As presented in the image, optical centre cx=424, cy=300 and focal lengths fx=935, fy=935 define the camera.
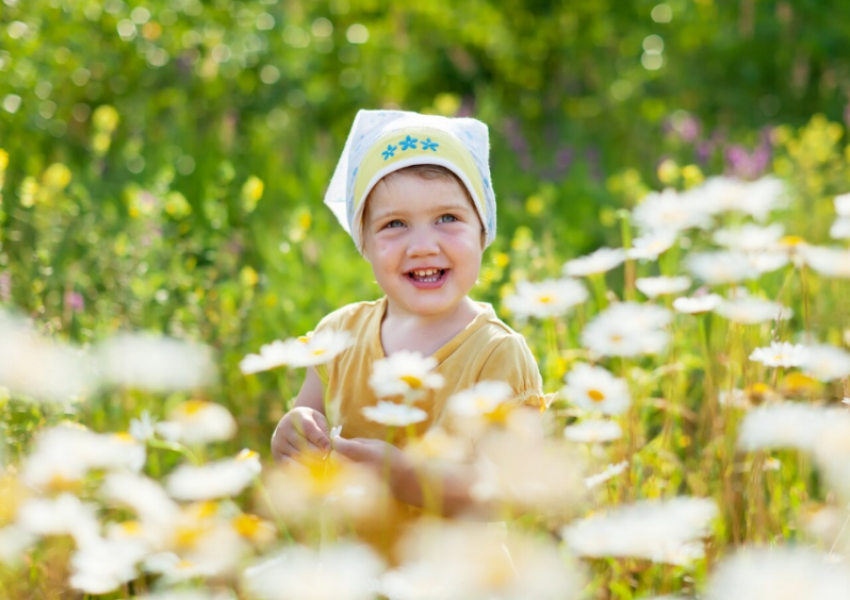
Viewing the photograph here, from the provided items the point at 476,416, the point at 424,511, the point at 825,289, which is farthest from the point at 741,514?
the point at 825,289

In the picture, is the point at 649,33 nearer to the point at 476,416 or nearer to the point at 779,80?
the point at 779,80

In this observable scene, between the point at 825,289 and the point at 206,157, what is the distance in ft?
8.55

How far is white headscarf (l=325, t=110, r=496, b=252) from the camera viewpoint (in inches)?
56.2

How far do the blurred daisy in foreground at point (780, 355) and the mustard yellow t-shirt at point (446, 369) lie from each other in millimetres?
365

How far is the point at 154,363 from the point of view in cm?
167

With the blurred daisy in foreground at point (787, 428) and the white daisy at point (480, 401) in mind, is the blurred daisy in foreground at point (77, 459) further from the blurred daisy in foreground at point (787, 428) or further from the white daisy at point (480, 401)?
the blurred daisy in foreground at point (787, 428)

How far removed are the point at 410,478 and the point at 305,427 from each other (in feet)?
0.59

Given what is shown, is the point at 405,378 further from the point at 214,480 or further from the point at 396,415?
the point at 214,480

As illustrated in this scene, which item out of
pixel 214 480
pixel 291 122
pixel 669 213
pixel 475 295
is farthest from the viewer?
pixel 291 122

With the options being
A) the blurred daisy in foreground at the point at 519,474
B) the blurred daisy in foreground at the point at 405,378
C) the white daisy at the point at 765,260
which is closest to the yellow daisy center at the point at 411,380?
the blurred daisy in foreground at the point at 405,378

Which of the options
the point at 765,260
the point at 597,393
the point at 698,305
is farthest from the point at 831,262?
the point at 597,393

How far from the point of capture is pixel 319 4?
5148 millimetres

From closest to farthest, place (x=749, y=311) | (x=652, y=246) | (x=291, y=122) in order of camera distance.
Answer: (x=749, y=311) → (x=652, y=246) → (x=291, y=122)

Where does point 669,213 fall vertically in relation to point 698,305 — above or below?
above
